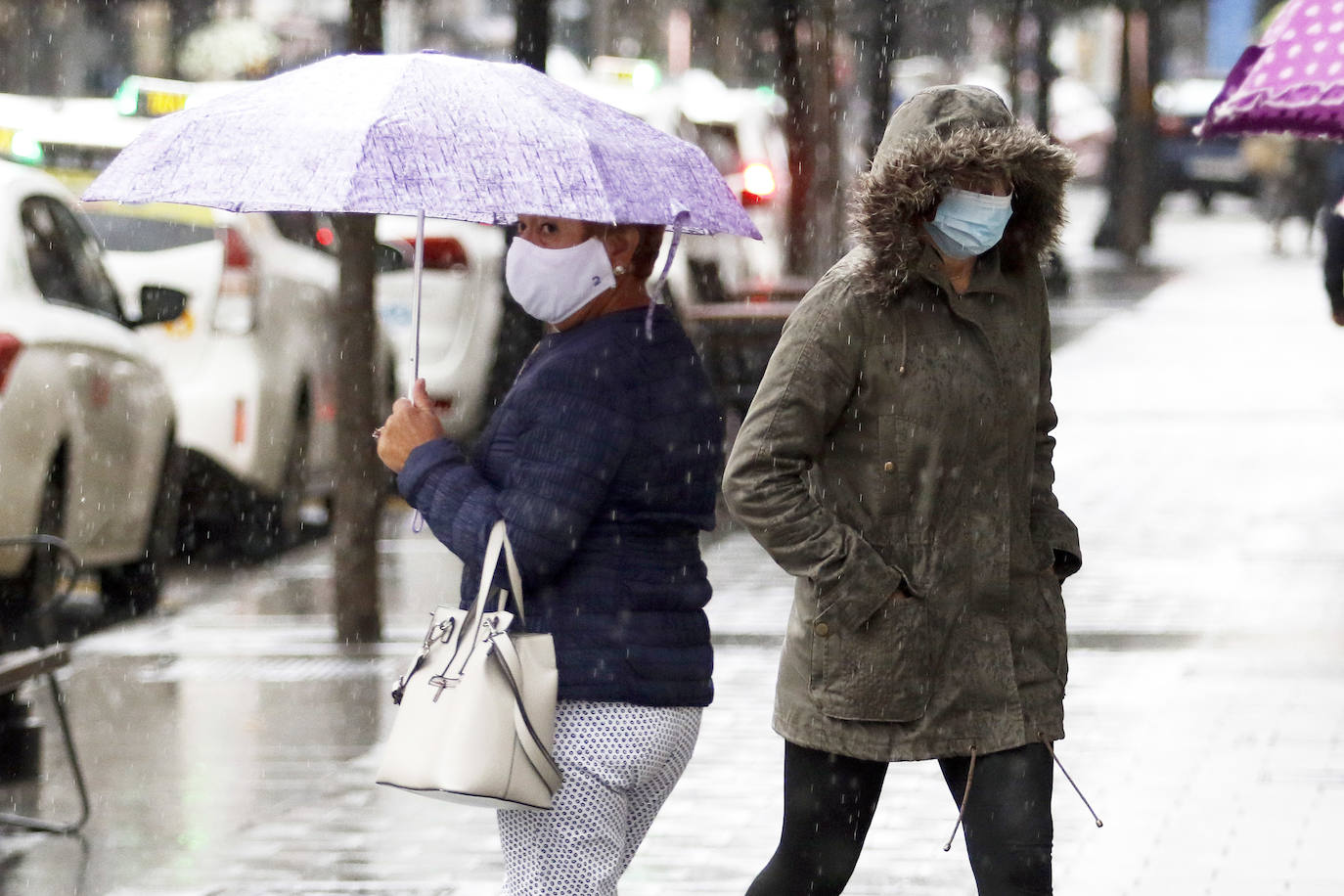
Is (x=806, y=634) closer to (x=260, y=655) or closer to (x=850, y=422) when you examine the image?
(x=850, y=422)

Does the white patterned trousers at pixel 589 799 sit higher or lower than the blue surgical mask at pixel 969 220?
lower

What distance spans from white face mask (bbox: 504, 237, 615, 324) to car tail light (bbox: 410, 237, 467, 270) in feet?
29.7

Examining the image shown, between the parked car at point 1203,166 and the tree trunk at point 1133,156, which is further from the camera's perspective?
the parked car at point 1203,166

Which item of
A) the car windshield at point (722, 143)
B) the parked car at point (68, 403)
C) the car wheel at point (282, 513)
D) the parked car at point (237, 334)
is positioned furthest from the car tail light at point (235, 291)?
the car windshield at point (722, 143)

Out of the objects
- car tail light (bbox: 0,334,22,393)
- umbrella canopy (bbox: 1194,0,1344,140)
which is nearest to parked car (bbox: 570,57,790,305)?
car tail light (bbox: 0,334,22,393)

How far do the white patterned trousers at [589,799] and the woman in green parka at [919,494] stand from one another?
1.01 feet

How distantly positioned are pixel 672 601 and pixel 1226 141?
43132mm

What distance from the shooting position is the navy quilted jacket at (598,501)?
376 cm

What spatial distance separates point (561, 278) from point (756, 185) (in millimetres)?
14885

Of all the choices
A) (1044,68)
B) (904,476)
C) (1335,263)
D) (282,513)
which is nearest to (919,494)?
(904,476)

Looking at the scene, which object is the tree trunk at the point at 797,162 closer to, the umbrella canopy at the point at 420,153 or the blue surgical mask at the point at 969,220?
the umbrella canopy at the point at 420,153

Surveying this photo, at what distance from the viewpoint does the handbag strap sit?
12.2 feet

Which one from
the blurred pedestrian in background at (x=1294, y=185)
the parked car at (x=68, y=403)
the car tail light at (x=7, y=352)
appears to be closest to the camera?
the car tail light at (x=7, y=352)

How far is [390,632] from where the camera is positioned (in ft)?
29.3
